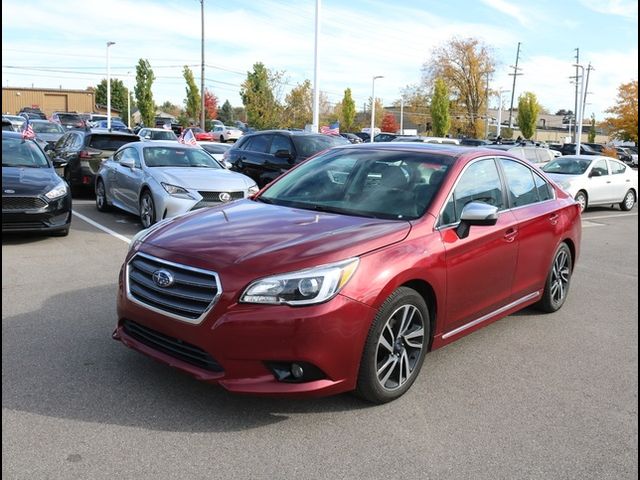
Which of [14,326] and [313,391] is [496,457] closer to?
[313,391]

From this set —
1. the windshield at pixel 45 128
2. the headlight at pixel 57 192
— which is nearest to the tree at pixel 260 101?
the windshield at pixel 45 128

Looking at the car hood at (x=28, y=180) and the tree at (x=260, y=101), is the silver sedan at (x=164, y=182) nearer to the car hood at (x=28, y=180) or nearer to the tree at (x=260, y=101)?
the car hood at (x=28, y=180)

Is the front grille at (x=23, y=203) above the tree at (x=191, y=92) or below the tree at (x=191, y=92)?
below

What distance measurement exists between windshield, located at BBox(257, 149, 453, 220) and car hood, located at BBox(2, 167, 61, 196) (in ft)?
15.7

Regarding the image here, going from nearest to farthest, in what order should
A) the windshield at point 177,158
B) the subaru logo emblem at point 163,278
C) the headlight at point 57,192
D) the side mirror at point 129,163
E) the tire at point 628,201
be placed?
1. the subaru logo emblem at point 163,278
2. the headlight at point 57,192
3. the side mirror at point 129,163
4. the windshield at point 177,158
5. the tire at point 628,201

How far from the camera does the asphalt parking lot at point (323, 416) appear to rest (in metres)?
3.10

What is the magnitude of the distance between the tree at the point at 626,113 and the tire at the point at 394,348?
176 ft

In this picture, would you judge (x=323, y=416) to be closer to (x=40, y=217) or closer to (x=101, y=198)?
(x=40, y=217)

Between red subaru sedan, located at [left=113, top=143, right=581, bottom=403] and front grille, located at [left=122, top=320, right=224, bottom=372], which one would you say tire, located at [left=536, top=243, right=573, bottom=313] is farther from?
front grille, located at [left=122, top=320, right=224, bottom=372]

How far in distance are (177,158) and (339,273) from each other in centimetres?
818

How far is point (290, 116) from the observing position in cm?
4069

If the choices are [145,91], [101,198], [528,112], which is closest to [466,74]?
[528,112]

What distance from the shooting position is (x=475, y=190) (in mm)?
4766

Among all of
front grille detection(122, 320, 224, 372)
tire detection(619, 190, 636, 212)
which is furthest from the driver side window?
tire detection(619, 190, 636, 212)
